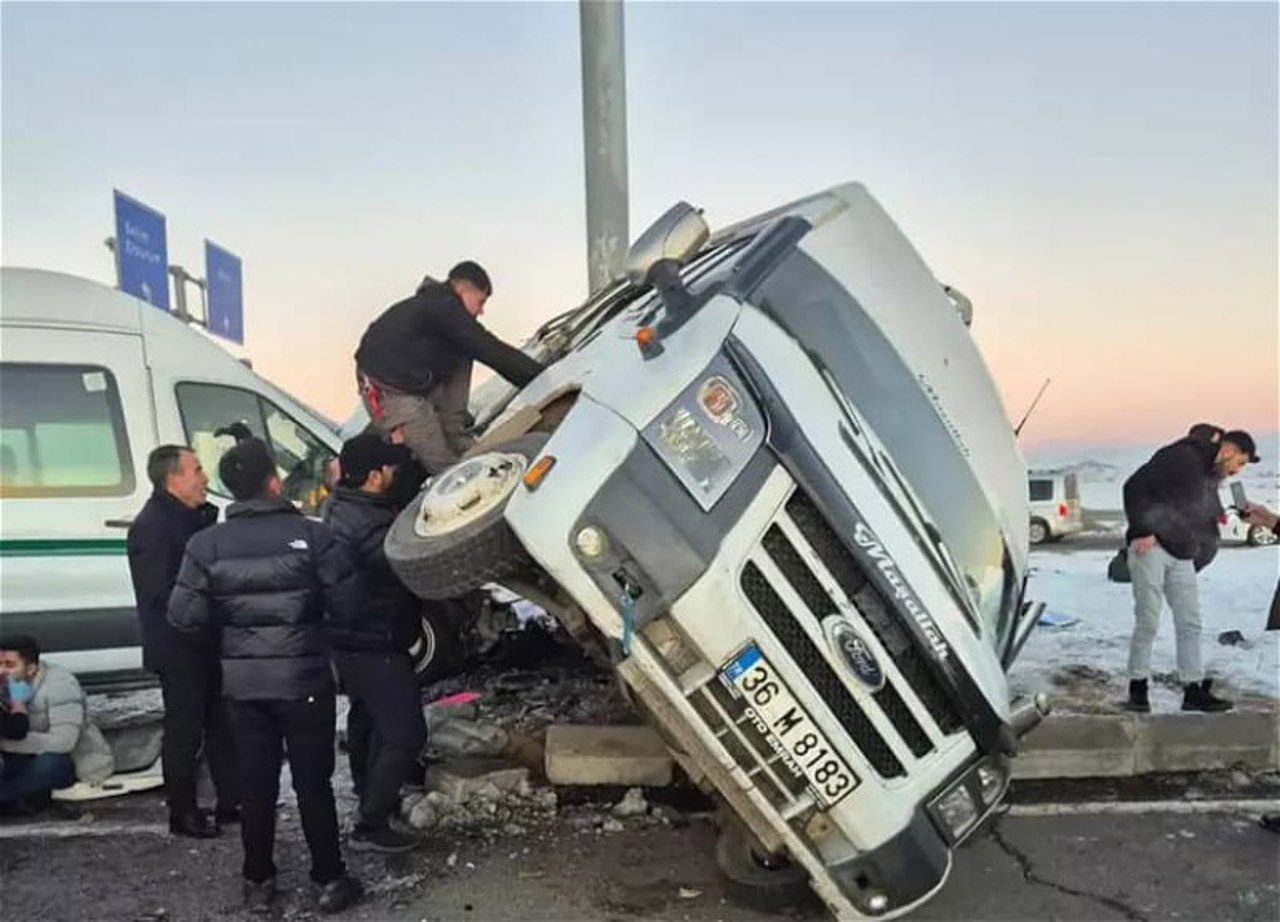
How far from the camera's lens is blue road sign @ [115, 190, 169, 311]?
820cm

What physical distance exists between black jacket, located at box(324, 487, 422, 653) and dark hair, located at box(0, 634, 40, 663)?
1870mm

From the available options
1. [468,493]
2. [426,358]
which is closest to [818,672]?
[468,493]

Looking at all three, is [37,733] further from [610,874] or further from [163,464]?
[610,874]

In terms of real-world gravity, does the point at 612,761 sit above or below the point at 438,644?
below

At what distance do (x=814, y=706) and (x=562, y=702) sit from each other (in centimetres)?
319

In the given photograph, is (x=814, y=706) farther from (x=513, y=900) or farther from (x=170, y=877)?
(x=170, y=877)

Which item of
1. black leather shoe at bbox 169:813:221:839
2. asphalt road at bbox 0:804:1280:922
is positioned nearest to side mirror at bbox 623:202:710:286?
asphalt road at bbox 0:804:1280:922

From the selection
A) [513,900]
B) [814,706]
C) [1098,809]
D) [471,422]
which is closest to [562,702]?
[471,422]

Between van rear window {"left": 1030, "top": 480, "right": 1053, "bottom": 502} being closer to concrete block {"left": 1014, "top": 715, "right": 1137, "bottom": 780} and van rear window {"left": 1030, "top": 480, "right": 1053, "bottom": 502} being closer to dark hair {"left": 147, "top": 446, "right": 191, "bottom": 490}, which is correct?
concrete block {"left": 1014, "top": 715, "right": 1137, "bottom": 780}

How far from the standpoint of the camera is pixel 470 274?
5379 millimetres

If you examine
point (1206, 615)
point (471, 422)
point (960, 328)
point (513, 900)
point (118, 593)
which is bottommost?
point (1206, 615)

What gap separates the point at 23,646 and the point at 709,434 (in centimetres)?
361

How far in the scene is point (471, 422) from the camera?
215 inches

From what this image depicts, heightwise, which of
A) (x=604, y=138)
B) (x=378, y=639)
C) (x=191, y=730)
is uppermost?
(x=604, y=138)
